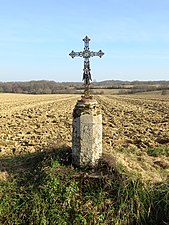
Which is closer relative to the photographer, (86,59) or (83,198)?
(83,198)

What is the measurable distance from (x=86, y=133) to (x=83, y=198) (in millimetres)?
1340

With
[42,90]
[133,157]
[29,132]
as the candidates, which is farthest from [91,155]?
[42,90]

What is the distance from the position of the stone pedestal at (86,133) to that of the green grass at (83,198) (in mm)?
243

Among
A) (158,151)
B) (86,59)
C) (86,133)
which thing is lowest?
(158,151)

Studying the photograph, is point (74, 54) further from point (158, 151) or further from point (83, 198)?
point (158, 151)

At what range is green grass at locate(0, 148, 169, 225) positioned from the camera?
5.55 m

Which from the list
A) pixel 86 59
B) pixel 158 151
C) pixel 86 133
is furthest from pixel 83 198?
pixel 158 151

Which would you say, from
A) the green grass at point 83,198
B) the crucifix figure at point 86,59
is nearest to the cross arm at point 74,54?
the crucifix figure at point 86,59

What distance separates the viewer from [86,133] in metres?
6.54

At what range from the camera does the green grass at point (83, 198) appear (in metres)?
5.55

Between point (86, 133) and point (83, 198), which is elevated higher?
point (86, 133)

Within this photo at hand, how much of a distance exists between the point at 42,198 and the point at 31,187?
39cm

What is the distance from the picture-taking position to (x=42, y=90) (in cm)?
10394

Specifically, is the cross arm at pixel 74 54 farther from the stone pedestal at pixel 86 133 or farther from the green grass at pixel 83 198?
the green grass at pixel 83 198
